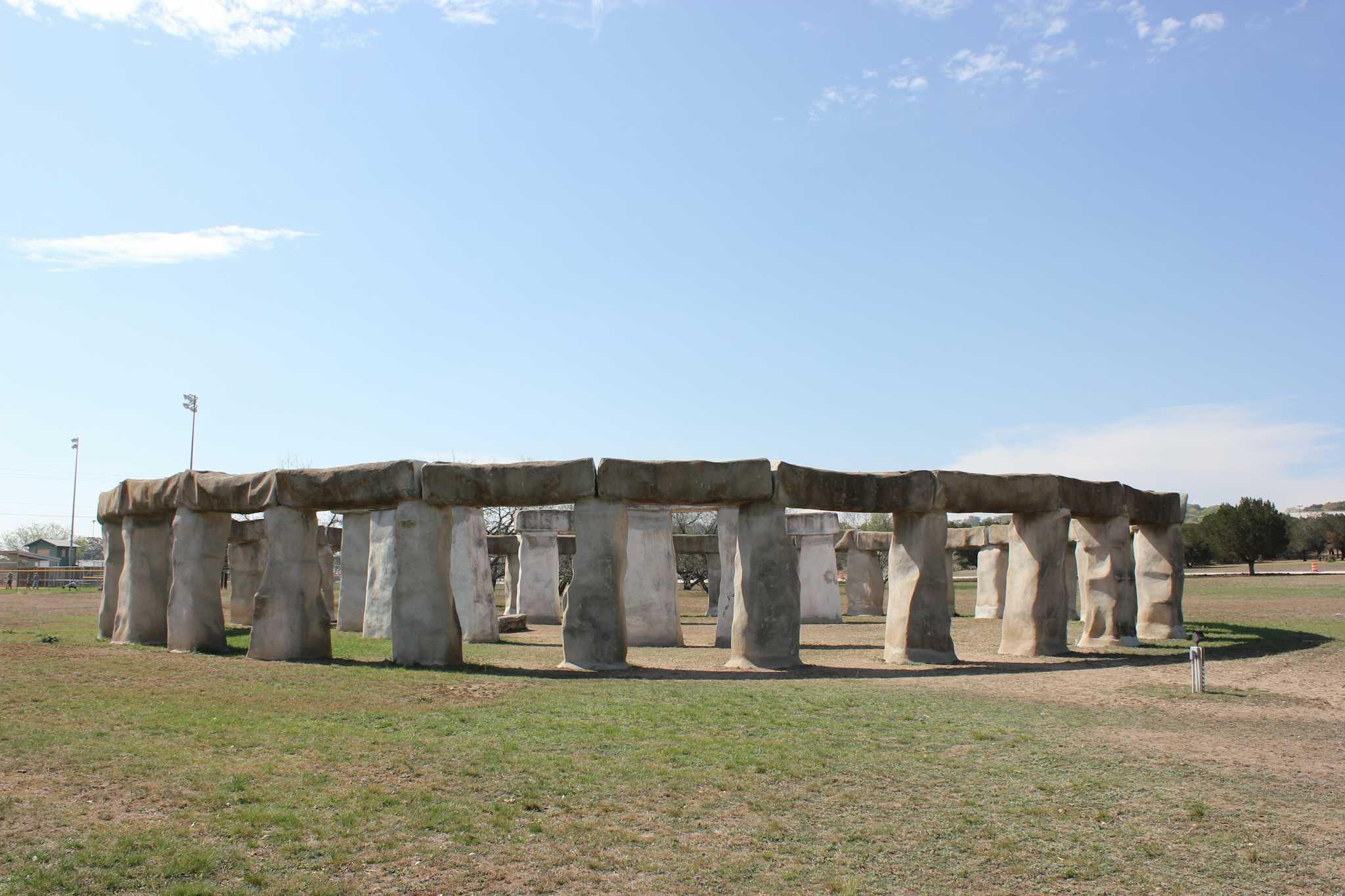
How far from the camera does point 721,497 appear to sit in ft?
45.4

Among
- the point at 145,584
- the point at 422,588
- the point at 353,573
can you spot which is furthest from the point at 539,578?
the point at 422,588

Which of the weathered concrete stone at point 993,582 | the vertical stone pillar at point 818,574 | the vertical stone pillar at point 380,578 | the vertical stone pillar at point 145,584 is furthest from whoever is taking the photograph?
the vertical stone pillar at point 818,574

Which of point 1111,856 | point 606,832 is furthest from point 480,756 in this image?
point 1111,856

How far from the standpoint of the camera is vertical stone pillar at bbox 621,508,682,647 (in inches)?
787

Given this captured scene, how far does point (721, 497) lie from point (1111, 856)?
8.50 meters

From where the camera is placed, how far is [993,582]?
2769 cm

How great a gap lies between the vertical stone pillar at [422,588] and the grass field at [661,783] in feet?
3.65

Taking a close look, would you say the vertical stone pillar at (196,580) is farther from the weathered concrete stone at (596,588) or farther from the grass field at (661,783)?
the weathered concrete stone at (596,588)

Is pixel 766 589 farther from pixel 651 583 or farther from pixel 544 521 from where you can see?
pixel 544 521

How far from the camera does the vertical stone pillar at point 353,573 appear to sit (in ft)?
73.2

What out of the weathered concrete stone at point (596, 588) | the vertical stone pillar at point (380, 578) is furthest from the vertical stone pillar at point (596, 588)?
the vertical stone pillar at point (380, 578)

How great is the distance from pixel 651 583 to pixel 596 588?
6.71 metres

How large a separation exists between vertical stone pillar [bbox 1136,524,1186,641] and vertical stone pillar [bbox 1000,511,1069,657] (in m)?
4.23

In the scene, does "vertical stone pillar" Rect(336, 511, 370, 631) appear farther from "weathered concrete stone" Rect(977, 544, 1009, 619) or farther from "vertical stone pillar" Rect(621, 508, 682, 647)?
"weathered concrete stone" Rect(977, 544, 1009, 619)
